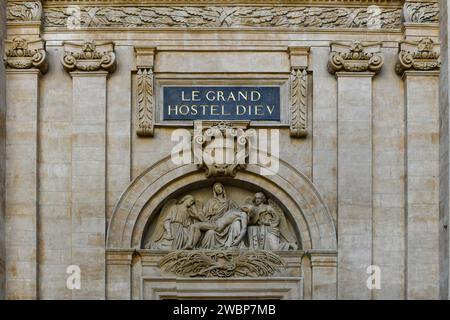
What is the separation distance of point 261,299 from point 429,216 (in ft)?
12.0

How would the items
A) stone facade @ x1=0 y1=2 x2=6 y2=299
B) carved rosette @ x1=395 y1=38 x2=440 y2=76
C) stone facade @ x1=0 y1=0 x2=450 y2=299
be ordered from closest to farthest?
1. stone facade @ x1=0 y1=2 x2=6 y2=299
2. stone facade @ x1=0 y1=0 x2=450 y2=299
3. carved rosette @ x1=395 y1=38 x2=440 y2=76

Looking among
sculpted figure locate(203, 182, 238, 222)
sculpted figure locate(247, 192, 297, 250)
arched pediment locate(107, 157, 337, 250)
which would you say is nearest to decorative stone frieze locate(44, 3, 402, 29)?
arched pediment locate(107, 157, 337, 250)

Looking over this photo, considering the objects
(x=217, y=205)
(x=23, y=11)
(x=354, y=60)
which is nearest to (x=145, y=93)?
(x=217, y=205)

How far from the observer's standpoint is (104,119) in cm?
3447

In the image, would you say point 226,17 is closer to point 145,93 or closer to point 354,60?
point 145,93

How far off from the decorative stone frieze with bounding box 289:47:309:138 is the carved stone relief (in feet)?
5.04

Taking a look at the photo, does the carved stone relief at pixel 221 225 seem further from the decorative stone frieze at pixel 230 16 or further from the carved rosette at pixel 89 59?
the decorative stone frieze at pixel 230 16

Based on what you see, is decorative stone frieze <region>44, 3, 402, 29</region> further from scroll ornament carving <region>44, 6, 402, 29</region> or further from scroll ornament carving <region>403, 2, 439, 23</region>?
scroll ornament carving <region>403, 2, 439, 23</region>

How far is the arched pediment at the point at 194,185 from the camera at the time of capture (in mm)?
34125

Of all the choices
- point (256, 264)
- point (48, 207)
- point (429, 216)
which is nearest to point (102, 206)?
point (48, 207)

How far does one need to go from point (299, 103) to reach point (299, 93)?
202 mm

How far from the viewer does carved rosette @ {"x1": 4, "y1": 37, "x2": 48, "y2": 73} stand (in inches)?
1357

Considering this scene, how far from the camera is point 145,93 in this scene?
113 ft
